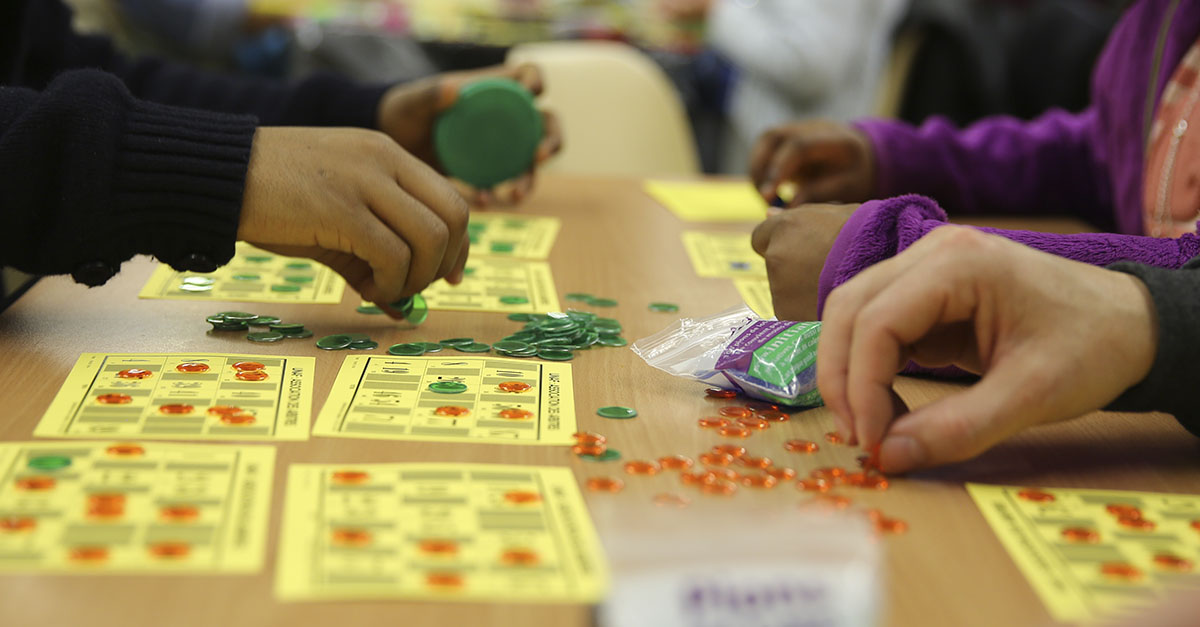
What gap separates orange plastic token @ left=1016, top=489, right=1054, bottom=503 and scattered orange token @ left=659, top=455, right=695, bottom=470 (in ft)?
0.67

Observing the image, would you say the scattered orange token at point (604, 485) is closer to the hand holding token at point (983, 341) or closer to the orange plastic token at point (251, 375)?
the hand holding token at point (983, 341)

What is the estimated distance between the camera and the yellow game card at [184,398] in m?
0.69

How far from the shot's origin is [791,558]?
43cm

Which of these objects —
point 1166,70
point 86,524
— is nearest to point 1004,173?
point 1166,70

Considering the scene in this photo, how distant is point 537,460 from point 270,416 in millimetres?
185

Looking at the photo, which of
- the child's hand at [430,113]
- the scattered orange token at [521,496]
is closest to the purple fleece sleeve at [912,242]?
the scattered orange token at [521,496]

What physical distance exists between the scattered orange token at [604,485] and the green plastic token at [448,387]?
0.17m

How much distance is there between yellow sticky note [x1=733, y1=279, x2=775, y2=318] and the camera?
3.41 ft

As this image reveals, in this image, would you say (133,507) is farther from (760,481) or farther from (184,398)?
(760,481)

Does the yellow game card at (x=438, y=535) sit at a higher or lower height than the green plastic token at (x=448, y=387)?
lower

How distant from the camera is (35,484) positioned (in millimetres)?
600

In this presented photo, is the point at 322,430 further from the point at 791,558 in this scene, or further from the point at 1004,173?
the point at 1004,173

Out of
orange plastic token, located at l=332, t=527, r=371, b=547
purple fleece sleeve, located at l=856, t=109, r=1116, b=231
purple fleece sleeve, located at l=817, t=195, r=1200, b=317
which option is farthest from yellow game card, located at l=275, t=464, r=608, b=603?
purple fleece sleeve, located at l=856, t=109, r=1116, b=231

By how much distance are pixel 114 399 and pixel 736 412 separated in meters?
0.43
